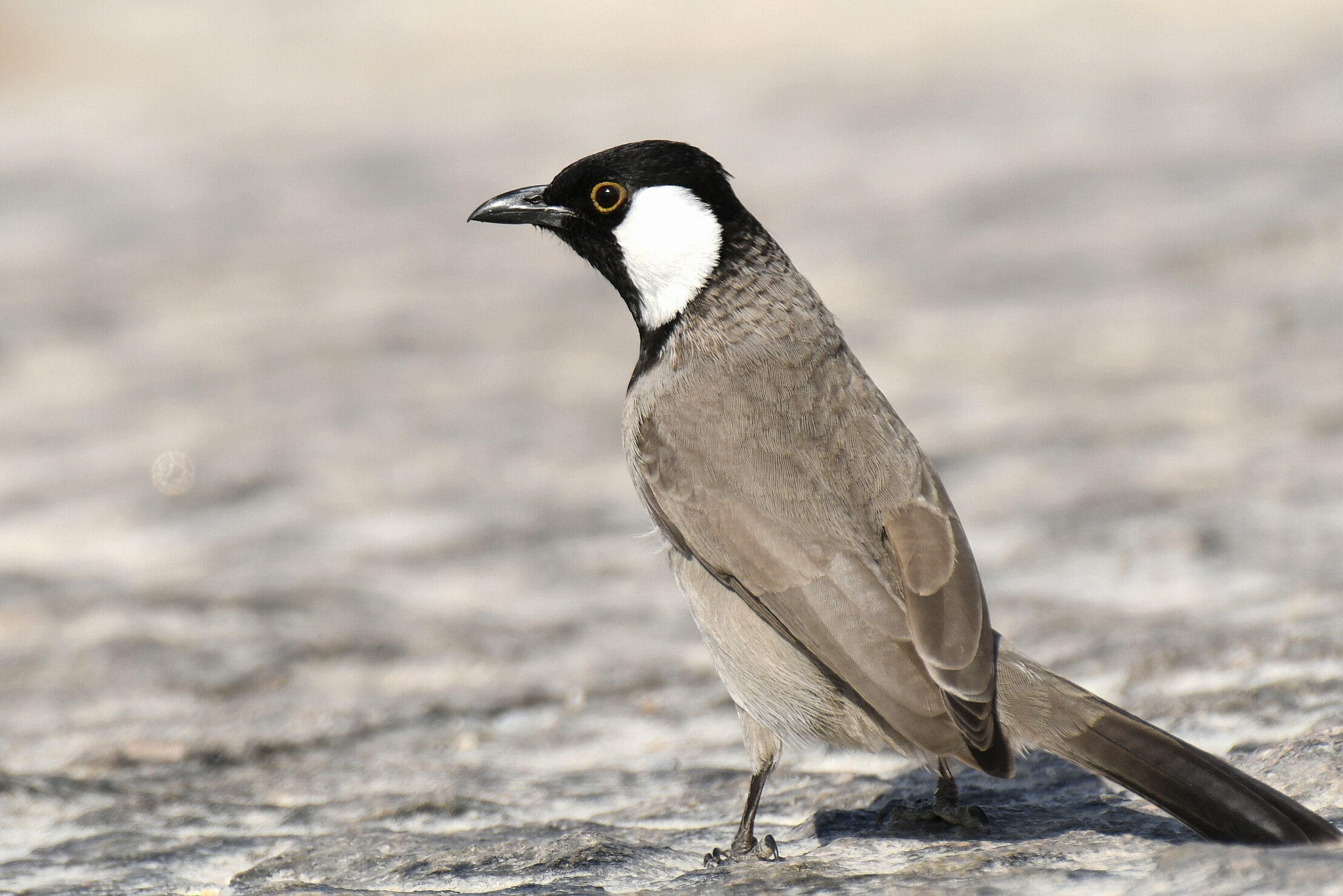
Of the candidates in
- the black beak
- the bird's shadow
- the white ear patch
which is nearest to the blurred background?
the bird's shadow

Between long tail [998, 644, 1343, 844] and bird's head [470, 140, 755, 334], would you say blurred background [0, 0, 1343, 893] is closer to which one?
long tail [998, 644, 1343, 844]

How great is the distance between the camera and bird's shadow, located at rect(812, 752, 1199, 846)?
3383 mm

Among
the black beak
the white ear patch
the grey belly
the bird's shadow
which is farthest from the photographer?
the black beak

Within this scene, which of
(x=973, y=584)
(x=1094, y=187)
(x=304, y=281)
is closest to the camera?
(x=973, y=584)

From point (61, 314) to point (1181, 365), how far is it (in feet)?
22.8

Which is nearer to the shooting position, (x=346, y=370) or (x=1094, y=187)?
(x=346, y=370)

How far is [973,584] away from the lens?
356cm

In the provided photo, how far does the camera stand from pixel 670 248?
4527 mm

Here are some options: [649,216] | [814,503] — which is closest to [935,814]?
[814,503]

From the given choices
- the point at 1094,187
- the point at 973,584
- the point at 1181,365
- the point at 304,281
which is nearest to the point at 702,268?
the point at 973,584

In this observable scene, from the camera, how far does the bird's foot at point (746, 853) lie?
Answer: 3.37 m

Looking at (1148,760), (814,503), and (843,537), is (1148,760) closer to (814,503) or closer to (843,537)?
(843,537)

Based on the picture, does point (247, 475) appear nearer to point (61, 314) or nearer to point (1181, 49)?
point (61, 314)

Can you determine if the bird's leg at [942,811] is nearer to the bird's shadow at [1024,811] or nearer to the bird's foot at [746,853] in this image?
Answer: the bird's shadow at [1024,811]
